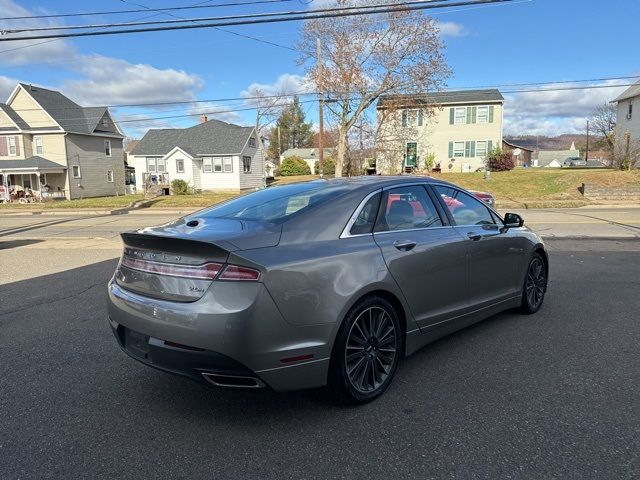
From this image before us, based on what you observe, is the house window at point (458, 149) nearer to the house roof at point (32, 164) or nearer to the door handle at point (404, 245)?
the house roof at point (32, 164)

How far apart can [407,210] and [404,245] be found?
1.45 feet

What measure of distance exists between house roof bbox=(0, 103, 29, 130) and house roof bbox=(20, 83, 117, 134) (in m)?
2.01

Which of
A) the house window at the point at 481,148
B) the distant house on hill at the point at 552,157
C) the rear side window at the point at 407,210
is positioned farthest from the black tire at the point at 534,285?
the distant house on hill at the point at 552,157

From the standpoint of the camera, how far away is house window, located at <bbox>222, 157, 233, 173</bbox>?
41.5 metres

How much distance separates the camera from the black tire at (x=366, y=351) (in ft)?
10.8

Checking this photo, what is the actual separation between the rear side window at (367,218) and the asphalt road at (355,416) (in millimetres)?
1207

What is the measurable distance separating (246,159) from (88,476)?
41.1 m

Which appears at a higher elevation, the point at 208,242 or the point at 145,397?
the point at 208,242

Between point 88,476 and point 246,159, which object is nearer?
point 88,476

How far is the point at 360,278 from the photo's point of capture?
3344mm

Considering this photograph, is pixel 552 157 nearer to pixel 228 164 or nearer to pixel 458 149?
pixel 458 149

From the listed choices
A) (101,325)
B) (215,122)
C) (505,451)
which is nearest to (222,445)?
(505,451)

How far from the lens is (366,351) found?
11.4ft

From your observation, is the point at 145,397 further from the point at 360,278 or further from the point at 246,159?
the point at 246,159
